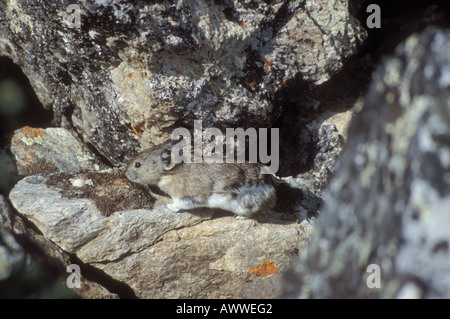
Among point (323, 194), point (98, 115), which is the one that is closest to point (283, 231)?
point (323, 194)

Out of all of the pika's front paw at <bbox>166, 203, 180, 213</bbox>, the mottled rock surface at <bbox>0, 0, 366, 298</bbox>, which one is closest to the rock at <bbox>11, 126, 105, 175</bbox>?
the mottled rock surface at <bbox>0, 0, 366, 298</bbox>

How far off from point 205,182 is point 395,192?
4.03 meters

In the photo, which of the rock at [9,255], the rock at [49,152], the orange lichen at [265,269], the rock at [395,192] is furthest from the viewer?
the rock at [49,152]

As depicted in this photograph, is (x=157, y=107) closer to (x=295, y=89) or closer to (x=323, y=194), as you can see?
(x=295, y=89)

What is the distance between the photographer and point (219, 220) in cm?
671

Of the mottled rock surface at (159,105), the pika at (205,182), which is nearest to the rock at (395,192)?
the mottled rock surface at (159,105)

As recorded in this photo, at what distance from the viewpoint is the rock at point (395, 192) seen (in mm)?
2641

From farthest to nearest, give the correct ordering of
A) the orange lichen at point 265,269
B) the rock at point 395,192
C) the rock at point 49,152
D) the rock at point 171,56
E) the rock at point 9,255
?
the rock at point 49,152 → the orange lichen at point 265,269 → the rock at point 171,56 → the rock at point 9,255 → the rock at point 395,192

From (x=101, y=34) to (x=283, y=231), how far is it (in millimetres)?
4284

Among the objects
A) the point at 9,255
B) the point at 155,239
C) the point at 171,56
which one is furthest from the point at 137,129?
the point at 9,255

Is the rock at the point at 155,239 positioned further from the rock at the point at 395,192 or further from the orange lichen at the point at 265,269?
the rock at the point at 395,192

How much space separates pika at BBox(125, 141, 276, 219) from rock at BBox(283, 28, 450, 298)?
311 centimetres

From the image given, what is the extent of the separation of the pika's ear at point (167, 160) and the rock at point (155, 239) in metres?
0.60

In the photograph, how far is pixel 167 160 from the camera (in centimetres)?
666
